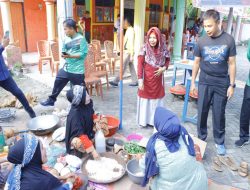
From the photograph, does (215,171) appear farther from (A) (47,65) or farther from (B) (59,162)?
(A) (47,65)

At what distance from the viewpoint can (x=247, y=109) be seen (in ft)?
11.9

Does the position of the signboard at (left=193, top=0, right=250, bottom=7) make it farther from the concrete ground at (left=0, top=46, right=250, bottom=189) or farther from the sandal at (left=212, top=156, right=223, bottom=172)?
the sandal at (left=212, top=156, right=223, bottom=172)

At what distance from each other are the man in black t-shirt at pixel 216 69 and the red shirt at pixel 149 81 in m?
0.62

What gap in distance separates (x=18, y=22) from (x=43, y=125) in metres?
6.96

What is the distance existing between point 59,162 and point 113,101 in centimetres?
257

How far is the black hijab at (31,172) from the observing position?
1.71m

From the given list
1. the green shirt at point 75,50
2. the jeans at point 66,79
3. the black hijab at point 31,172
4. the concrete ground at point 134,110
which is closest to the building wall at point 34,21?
the concrete ground at point 134,110

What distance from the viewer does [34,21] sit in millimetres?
9781

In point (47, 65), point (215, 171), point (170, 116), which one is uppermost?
point (170, 116)

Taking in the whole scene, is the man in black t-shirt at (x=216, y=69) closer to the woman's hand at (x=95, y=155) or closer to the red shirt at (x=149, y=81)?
the red shirt at (x=149, y=81)

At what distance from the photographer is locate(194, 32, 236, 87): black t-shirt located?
314 cm

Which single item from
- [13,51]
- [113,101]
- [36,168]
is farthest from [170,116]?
[13,51]

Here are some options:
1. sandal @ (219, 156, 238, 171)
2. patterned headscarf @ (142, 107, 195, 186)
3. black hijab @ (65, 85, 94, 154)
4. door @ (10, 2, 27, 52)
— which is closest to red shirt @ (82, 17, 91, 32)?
door @ (10, 2, 27, 52)

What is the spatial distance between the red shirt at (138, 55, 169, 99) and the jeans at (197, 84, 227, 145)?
2.34 ft
